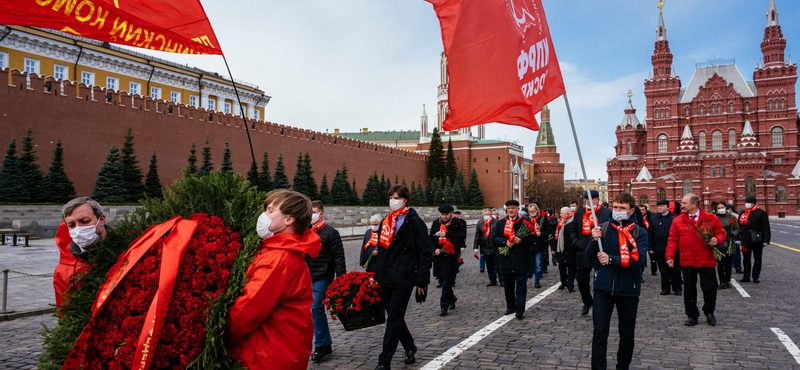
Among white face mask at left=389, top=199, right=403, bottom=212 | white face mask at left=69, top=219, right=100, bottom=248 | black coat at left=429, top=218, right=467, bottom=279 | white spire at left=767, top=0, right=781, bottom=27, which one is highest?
white spire at left=767, top=0, right=781, bottom=27

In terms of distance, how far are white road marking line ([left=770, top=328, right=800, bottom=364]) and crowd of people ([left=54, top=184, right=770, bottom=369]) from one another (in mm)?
663

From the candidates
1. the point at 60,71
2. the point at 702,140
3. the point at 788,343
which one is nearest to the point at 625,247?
the point at 788,343

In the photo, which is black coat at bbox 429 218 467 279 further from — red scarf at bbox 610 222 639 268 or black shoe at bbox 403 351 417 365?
red scarf at bbox 610 222 639 268

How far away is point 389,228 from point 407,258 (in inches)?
13.5

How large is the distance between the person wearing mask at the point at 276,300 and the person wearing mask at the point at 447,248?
16.3 ft

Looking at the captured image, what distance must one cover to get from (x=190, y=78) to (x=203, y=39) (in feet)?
141

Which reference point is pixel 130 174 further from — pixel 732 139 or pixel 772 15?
pixel 772 15

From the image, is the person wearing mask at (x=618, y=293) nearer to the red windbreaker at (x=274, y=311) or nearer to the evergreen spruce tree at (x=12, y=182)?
the red windbreaker at (x=274, y=311)

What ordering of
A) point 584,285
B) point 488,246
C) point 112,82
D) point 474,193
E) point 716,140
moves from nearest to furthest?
1. point 584,285
2. point 488,246
3. point 112,82
4. point 474,193
5. point 716,140

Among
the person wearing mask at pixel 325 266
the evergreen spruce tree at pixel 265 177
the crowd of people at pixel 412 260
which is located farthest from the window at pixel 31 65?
the person wearing mask at pixel 325 266

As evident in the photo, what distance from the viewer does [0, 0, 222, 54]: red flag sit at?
362 cm

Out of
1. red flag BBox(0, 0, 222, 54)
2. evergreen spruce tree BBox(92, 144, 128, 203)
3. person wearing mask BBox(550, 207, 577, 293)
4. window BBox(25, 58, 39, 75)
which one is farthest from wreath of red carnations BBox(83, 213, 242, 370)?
window BBox(25, 58, 39, 75)

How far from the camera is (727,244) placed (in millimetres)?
8953

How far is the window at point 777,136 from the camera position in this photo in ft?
208
